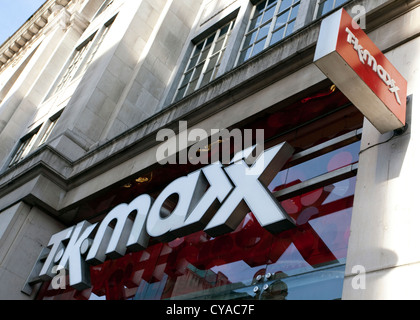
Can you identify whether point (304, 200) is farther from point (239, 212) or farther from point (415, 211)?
point (415, 211)

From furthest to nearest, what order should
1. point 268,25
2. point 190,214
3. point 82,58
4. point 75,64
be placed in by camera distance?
point 75,64 < point 82,58 < point 268,25 < point 190,214

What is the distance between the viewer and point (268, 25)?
1480cm

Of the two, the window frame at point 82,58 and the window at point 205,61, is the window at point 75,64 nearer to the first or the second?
the window frame at point 82,58

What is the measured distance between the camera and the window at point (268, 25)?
45.7ft

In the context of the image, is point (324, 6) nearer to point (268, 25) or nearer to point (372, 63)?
point (268, 25)

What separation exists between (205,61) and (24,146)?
984cm

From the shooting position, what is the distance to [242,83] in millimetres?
10555

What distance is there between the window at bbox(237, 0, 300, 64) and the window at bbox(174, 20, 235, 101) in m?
0.92

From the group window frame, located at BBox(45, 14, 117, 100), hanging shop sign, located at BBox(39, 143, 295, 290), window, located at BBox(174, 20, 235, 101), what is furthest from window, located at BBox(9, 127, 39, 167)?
hanging shop sign, located at BBox(39, 143, 295, 290)

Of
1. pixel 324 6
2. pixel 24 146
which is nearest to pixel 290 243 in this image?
pixel 324 6

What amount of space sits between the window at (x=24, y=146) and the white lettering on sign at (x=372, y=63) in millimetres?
16814

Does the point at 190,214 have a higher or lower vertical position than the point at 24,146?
lower

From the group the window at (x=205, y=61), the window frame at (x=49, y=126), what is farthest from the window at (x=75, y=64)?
the window at (x=205, y=61)
